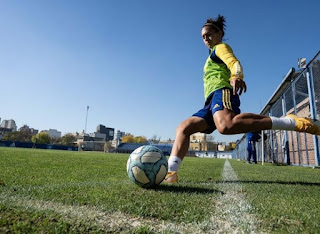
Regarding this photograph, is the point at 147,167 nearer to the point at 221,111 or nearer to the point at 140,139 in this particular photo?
the point at 221,111

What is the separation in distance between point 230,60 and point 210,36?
0.87m

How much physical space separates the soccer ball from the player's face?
7.01 ft

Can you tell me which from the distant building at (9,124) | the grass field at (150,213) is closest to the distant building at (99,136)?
the distant building at (9,124)

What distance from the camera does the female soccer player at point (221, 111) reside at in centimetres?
333

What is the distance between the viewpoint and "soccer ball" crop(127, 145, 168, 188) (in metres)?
2.80

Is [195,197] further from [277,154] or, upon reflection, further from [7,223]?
[277,154]

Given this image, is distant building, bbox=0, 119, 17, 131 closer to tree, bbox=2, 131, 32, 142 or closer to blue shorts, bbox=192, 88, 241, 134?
tree, bbox=2, 131, 32, 142

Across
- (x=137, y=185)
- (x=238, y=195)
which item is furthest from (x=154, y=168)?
(x=238, y=195)

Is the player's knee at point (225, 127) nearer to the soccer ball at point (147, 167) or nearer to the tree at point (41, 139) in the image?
the soccer ball at point (147, 167)

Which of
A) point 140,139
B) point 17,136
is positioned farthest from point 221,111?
point 140,139

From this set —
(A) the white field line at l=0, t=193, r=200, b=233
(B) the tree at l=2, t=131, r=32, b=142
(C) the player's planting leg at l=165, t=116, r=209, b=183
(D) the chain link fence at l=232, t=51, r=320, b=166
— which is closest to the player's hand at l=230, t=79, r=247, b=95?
(C) the player's planting leg at l=165, t=116, r=209, b=183

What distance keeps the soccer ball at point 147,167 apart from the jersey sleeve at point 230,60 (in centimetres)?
140

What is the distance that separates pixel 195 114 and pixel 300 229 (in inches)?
105

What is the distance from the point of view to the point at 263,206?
199cm
